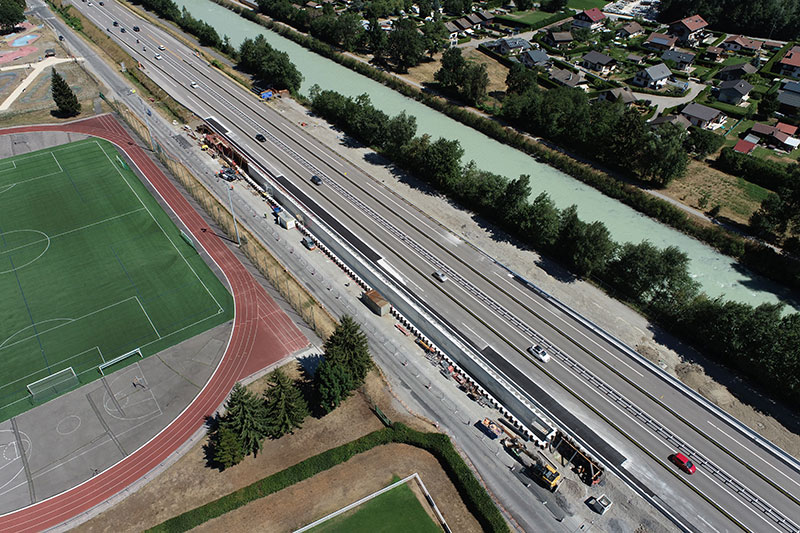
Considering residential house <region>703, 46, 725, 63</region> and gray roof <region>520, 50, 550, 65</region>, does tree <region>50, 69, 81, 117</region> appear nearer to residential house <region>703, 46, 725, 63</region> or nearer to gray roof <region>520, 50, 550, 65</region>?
gray roof <region>520, 50, 550, 65</region>

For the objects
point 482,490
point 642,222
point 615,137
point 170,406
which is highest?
point 615,137

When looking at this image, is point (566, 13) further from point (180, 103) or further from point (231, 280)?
point (231, 280)

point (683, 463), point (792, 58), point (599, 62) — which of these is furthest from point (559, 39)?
point (683, 463)

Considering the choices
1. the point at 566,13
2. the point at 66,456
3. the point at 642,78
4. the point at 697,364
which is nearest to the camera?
the point at 66,456

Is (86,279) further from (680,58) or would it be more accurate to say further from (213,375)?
(680,58)

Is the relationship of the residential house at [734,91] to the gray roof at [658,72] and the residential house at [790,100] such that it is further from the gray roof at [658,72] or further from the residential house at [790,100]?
the gray roof at [658,72]

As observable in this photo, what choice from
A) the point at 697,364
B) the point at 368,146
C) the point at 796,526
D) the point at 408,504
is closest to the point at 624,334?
the point at 697,364

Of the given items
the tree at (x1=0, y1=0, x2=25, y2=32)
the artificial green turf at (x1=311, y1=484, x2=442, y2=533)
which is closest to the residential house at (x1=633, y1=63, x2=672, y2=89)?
the artificial green turf at (x1=311, y1=484, x2=442, y2=533)
